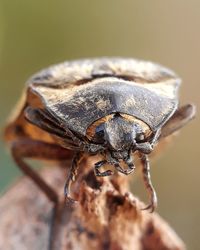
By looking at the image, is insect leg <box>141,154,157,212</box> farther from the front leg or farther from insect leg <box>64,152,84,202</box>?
insect leg <box>64,152,84,202</box>

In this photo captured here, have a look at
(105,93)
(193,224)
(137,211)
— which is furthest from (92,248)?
(193,224)

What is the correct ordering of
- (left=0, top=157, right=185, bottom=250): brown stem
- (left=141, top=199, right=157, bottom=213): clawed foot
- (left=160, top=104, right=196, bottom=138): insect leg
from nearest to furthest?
(left=141, top=199, right=157, bottom=213): clawed foot → (left=0, top=157, right=185, bottom=250): brown stem → (left=160, top=104, right=196, bottom=138): insect leg

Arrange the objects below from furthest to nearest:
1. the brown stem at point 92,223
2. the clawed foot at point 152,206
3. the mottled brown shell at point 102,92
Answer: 1. the brown stem at point 92,223
2. the clawed foot at point 152,206
3. the mottled brown shell at point 102,92

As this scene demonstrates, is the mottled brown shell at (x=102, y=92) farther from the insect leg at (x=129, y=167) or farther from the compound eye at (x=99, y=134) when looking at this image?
the insect leg at (x=129, y=167)

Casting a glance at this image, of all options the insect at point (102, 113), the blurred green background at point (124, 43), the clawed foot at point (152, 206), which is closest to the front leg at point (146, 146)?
the insect at point (102, 113)

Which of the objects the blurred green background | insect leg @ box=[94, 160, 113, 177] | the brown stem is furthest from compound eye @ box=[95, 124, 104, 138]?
the blurred green background

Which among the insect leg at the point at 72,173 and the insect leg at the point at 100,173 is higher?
the insect leg at the point at 100,173
